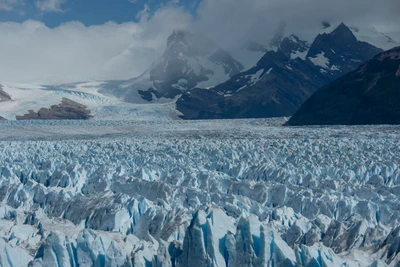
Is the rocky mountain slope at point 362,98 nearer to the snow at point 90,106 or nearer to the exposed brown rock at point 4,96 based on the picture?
the snow at point 90,106

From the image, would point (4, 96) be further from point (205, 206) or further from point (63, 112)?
point (205, 206)

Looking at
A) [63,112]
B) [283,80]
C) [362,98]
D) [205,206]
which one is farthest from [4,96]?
[205,206]

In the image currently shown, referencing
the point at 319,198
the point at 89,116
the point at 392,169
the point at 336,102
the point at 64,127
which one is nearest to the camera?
the point at 319,198

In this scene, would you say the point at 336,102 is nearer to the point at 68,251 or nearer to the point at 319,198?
the point at 319,198

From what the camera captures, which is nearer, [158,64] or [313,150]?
[313,150]

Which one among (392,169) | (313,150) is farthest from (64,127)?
(392,169)
